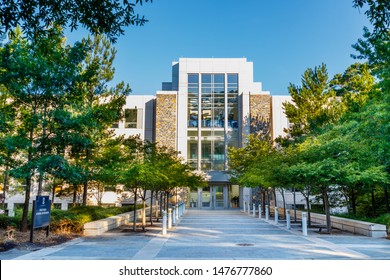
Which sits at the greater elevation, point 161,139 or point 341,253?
point 161,139

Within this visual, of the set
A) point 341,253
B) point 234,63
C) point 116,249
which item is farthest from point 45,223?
point 234,63

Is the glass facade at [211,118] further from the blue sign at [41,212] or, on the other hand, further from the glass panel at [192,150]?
the blue sign at [41,212]

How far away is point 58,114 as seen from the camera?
15.1 metres

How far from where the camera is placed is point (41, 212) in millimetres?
14008

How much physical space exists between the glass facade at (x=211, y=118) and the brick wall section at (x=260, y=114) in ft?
7.69

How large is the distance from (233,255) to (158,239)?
515cm

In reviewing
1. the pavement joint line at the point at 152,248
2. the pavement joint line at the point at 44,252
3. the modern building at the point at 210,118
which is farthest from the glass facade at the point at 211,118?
the pavement joint line at the point at 44,252

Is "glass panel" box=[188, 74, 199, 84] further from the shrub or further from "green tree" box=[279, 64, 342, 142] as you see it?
the shrub

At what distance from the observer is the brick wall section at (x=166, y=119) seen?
146ft

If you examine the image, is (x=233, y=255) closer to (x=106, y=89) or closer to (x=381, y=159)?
(x=381, y=159)

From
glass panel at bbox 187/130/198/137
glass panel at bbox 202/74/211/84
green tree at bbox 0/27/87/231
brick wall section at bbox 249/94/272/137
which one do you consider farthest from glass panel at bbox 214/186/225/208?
green tree at bbox 0/27/87/231

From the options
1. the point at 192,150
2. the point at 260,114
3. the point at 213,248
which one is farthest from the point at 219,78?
the point at 213,248

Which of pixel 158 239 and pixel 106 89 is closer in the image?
pixel 158 239

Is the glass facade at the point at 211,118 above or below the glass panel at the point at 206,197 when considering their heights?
above
